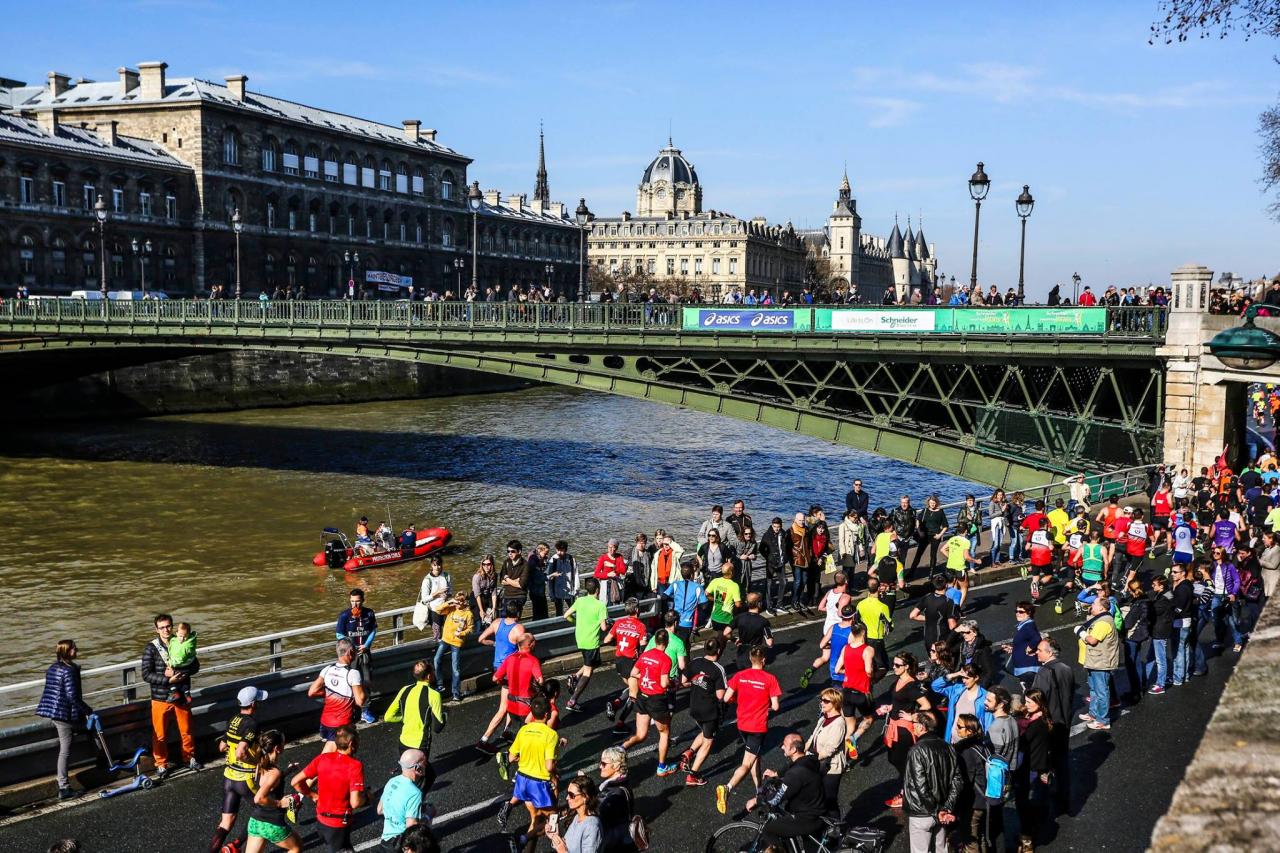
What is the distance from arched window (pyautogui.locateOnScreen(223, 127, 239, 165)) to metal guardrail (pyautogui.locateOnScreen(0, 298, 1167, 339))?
42859mm

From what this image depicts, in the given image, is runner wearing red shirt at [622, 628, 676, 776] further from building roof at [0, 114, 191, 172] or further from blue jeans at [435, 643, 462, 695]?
building roof at [0, 114, 191, 172]

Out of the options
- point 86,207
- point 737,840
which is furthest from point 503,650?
point 86,207

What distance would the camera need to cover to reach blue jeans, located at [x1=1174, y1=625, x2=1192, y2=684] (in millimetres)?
14836

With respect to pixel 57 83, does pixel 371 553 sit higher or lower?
lower

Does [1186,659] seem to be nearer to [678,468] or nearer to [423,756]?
[423,756]

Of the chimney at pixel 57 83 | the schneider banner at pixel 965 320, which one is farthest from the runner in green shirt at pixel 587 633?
the chimney at pixel 57 83

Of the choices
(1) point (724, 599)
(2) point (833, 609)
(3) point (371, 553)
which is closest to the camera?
(2) point (833, 609)

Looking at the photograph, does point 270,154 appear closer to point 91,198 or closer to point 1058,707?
point 91,198

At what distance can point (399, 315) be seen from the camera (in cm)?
3678

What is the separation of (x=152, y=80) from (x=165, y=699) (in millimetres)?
83751

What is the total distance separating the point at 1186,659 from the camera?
15031mm

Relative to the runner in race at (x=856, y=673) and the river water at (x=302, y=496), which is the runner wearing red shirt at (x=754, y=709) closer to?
the runner in race at (x=856, y=673)

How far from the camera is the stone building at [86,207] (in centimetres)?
6994

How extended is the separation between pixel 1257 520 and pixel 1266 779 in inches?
813
